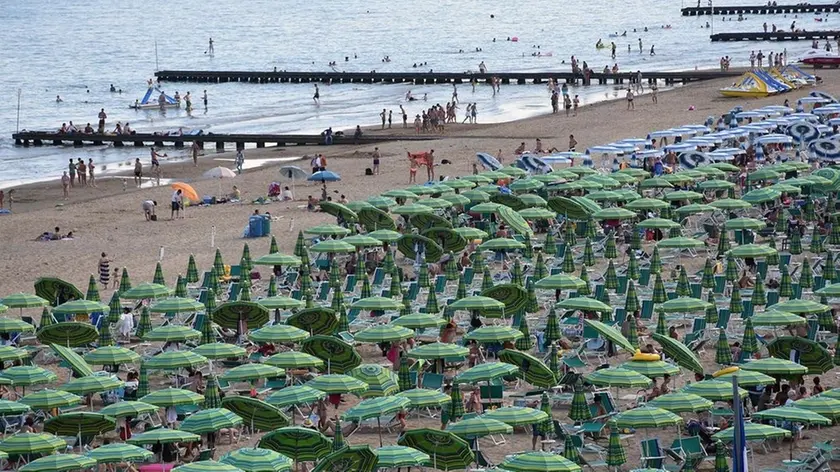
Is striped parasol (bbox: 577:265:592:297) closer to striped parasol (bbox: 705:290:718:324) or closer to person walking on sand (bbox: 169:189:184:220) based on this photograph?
striped parasol (bbox: 705:290:718:324)

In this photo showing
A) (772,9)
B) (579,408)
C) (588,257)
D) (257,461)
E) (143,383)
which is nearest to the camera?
(257,461)

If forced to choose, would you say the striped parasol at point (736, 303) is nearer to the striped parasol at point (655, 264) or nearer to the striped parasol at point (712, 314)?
the striped parasol at point (712, 314)

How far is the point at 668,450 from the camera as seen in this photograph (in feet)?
61.1

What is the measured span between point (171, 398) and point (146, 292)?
6783 mm

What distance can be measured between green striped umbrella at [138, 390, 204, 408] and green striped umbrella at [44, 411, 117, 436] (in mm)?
835

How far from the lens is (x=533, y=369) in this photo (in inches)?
814

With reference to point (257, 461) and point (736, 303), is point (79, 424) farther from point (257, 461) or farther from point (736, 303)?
point (736, 303)

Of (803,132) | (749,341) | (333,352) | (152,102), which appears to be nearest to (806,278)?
(749,341)

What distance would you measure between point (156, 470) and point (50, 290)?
969cm

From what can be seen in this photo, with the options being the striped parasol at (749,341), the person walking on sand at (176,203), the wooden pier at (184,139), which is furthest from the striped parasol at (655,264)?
the wooden pier at (184,139)

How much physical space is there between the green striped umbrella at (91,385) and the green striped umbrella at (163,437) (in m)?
2.46

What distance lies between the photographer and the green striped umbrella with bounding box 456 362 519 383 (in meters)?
20.3

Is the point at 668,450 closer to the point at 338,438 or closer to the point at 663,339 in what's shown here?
the point at 663,339

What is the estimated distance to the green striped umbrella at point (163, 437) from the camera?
17922 millimetres
